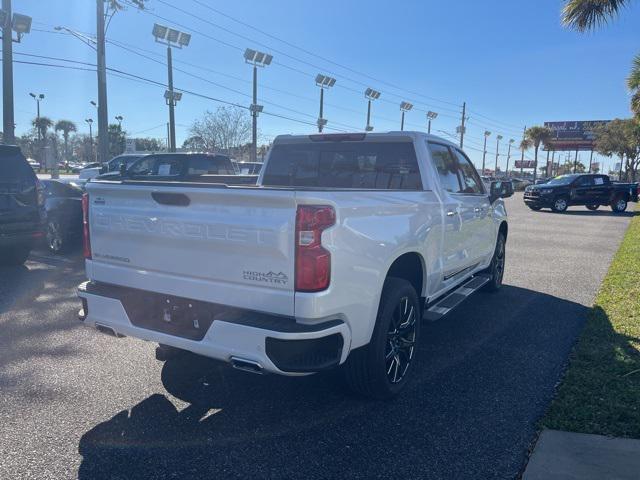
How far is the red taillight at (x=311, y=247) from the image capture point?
298 centimetres

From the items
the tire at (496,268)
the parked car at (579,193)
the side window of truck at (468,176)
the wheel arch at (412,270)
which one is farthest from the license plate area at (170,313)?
the parked car at (579,193)

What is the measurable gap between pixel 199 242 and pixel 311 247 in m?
0.78

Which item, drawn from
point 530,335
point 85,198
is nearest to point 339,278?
point 85,198

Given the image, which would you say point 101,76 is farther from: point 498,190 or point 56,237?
point 498,190

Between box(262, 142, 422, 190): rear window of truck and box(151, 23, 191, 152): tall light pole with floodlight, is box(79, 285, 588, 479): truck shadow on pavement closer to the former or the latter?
box(262, 142, 422, 190): rear window of truck

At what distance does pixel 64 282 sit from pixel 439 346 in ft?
17.5

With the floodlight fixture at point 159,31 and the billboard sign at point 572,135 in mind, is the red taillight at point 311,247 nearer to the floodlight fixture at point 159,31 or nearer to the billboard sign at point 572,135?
the floodlight fixture at point 159,31

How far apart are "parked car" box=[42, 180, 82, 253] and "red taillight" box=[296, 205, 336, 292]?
7.64 meters

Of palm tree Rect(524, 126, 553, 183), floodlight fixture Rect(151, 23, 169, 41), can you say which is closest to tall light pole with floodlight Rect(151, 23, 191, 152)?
floodlight fixture Rect(151, 23, 169, 41)

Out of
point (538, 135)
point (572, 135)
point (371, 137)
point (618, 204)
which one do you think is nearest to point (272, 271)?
point (371, 137)

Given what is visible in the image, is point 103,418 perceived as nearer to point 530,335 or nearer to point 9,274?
point 530,335

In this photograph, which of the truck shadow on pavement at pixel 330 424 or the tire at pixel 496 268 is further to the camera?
the tire at pixel 496 268

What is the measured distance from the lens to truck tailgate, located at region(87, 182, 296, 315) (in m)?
3.05

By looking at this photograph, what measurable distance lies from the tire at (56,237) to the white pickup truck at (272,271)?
6.08 m
